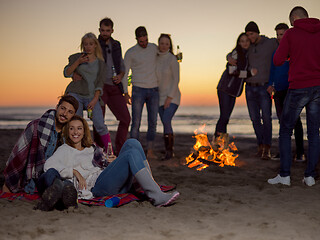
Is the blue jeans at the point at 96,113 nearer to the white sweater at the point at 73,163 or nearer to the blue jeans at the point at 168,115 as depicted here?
the blue jeans at the point at 168,115

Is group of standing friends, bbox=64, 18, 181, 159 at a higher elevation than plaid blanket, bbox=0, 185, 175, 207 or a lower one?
higher

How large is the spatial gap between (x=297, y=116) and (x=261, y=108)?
219cm

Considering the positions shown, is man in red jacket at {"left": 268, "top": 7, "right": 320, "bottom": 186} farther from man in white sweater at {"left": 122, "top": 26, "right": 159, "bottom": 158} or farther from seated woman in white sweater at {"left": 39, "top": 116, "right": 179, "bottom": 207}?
man in white sweater at {"left": 122, "top": 26, "right": 159, "bottom": 158}

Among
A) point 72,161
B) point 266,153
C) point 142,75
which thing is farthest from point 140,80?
point 72,161

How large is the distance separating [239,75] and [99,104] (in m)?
2.61

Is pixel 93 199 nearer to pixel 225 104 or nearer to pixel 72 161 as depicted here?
pixel 72 161

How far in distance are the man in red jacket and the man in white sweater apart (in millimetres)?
2759

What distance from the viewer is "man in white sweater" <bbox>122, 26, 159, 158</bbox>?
715 cm

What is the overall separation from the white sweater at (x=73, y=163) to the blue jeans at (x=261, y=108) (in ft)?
12.5

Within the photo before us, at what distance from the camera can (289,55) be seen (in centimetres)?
506

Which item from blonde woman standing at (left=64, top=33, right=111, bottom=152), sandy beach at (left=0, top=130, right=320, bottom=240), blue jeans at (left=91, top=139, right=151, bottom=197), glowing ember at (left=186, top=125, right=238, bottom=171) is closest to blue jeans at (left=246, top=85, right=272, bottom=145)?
glowing ember at (left=186, top=125, right=238, bottom=171)

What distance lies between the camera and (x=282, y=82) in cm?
652

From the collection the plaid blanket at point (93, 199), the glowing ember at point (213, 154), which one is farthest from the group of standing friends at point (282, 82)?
the plaid blanket at point (93, 199)

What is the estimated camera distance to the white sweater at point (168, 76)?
23.7ft
